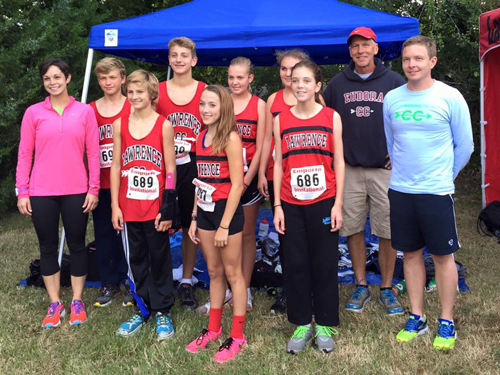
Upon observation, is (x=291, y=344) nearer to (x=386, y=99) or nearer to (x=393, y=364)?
(x=393, y=364)

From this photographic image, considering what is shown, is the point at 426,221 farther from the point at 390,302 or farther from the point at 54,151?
the point at 54,151

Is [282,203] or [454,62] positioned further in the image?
[454,62]

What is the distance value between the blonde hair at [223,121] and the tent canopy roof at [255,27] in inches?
49.7

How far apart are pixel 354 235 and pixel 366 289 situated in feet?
1.33

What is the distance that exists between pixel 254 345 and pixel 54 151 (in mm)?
1745

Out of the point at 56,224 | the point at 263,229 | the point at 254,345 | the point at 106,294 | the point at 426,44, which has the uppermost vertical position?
the point at 426,44

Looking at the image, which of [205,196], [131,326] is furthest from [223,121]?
[131,326]

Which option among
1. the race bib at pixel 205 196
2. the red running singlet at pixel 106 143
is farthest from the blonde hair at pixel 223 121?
the red running singlet at pixel 106 143

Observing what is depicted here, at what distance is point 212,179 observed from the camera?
2873 mm

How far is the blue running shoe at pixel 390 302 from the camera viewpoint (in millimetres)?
3431

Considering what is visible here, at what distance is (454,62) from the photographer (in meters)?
8.12

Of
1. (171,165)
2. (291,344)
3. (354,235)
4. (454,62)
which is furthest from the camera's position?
(454,62)

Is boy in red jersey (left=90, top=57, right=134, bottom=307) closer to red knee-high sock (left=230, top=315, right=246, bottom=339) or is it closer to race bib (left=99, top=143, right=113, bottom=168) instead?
race bib (left=99, top=143, right=113, bottom=168)

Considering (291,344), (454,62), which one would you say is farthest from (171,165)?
(454,62)
